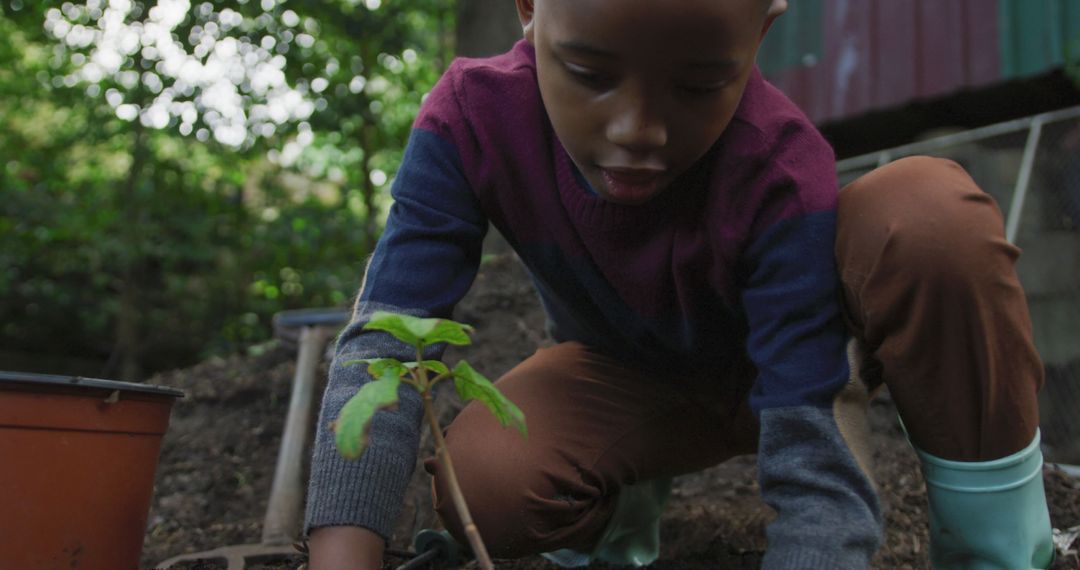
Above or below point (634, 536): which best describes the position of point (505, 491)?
above

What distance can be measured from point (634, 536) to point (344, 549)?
0.89 meters

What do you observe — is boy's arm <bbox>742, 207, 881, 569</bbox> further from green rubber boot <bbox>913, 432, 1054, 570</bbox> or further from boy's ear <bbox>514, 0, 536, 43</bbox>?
boy's ear <bbox>514, 0, 536, 43</bbox>

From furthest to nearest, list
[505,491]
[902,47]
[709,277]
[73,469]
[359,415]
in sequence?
[902,47] < [505,491] < [709,277] < [73,469] < [359,415]

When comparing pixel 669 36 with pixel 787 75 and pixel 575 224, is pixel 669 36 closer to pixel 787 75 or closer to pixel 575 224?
pixel 575 224

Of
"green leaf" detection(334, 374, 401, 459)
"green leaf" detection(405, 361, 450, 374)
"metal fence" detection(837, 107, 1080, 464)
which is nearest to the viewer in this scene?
"green leaf" detection(334, 374, 401, 459)

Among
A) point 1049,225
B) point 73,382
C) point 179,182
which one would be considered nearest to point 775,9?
point 73,382

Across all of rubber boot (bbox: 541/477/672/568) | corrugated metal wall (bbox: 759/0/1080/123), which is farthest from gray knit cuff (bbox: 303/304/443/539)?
corrugated metal wall (bbox: 759/0/1080/123)

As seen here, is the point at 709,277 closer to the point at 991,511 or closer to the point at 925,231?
the point at 925,231

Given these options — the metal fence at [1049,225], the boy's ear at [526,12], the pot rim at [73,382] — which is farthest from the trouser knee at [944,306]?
the metal fence at [1049,225]

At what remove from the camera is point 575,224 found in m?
1.43

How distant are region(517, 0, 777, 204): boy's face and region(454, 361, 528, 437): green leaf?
39 centimetres

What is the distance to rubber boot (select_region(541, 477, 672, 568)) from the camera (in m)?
1.81

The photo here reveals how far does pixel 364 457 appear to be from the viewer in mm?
1174

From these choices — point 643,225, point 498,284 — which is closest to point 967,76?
point 498,284
